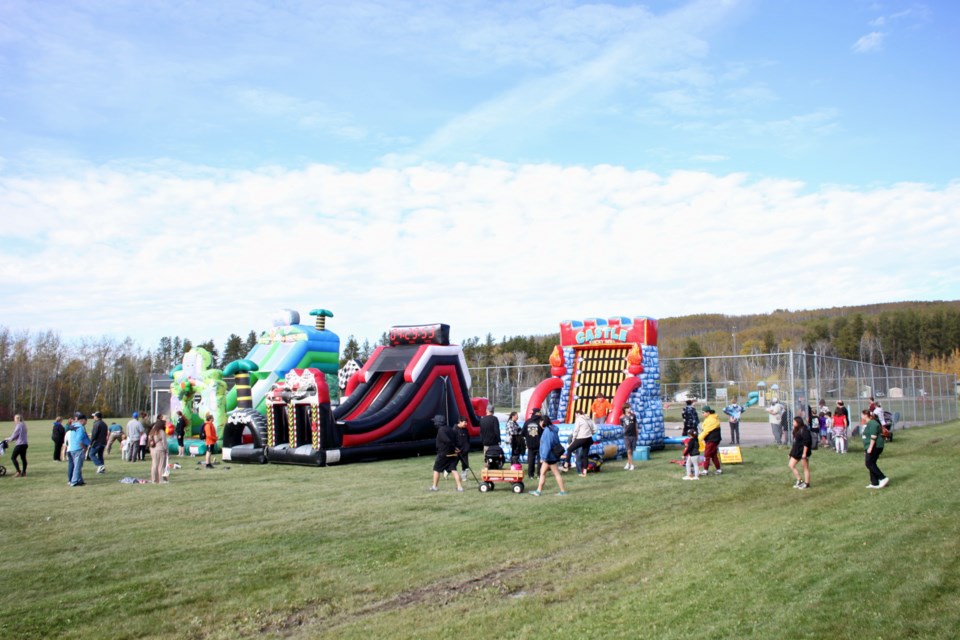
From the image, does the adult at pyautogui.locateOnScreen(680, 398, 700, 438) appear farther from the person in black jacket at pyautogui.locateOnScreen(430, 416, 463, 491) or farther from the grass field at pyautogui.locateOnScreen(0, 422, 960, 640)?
the person in black jacket at pyautogui.locateOnScreen(430, 416, 463, 491)

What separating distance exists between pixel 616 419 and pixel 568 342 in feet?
10.8

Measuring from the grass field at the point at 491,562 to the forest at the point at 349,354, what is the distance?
3961 centimetres

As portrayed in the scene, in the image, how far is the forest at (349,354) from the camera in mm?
59938

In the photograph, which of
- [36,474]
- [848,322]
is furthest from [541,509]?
[848,322]

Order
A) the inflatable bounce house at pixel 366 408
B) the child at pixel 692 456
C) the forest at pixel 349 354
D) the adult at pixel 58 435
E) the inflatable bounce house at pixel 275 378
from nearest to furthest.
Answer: the child at pixel 692 456 → the inflatable bounce house at pixel 366 408 → the inflatable bounce house at pixel 275 378 → the adult at pixel 58 435 → the forest at pixel 349 354

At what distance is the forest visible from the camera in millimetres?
59938

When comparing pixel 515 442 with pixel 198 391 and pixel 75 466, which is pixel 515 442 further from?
pixel 198 391

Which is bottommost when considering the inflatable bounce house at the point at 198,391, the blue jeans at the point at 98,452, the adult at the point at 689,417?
the blue jeans at the point at 98,452

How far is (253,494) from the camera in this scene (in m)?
12.6

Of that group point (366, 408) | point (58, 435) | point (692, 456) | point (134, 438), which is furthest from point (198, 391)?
point (692, 456)

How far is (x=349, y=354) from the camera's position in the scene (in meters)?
67.9

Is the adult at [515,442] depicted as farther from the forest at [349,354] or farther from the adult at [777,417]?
the forest at [349,354]

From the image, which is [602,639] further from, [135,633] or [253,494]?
[253,494]

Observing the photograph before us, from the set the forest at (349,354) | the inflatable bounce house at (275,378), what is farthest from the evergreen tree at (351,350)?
the inflatable bounce house at (275,378)
